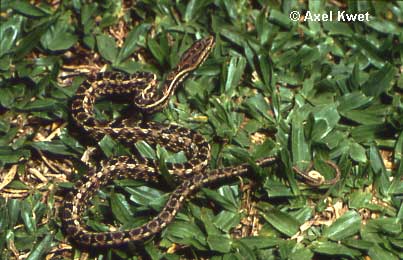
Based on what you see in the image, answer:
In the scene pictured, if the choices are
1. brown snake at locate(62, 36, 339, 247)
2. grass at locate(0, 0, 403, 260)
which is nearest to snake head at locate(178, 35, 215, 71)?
brown snake at locate(62, 36, 339, 247)

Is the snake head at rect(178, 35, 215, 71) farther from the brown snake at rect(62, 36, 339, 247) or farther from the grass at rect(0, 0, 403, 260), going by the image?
the grass at rect(0, 0, 403, 260)

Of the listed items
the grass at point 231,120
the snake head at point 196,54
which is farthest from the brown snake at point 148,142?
the grass at point 231,120

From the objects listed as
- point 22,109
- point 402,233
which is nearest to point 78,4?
point 22,109

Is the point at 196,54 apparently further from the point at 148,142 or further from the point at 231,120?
the point at 148,142

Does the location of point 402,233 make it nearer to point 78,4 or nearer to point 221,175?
point 221,175

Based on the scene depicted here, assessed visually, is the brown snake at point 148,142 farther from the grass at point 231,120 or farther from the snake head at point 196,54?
the grass at point 231,120

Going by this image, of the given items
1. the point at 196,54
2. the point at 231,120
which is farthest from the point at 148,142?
the point at 196,54
